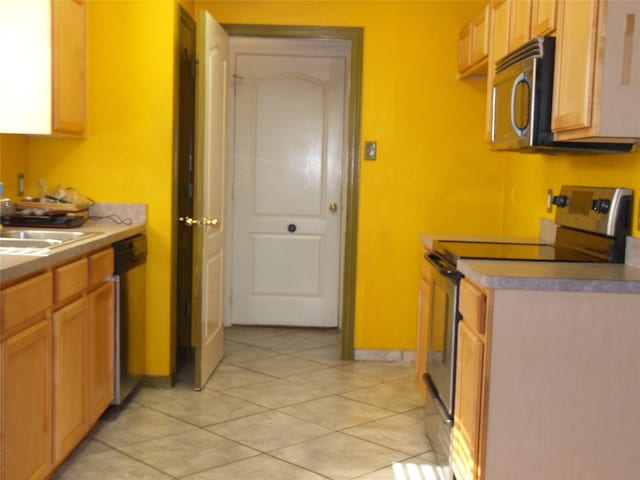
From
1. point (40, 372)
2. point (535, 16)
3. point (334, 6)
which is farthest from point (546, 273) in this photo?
point (334, 6)

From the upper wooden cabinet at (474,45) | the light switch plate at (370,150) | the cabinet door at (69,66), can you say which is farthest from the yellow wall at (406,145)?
the cabinet door at (69,66)

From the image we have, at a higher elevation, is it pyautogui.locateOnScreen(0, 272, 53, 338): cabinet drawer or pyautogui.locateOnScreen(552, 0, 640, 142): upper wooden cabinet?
pyautogui.locateOnScreen(552, 0, 640, 142): upper wooden cabinet

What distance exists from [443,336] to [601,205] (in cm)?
78

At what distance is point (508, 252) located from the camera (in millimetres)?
3059

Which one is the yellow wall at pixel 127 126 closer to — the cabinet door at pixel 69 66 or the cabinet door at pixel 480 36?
the cabinet door at pixel 69 66

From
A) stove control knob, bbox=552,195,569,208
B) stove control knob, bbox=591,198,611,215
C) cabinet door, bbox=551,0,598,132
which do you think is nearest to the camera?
cabinet door, bbox=551,0,598,132

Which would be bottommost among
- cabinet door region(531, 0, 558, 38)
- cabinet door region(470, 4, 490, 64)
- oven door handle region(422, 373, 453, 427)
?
oven door handle region(422, 373, 453, 427)

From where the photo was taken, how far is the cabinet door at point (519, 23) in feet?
10.2

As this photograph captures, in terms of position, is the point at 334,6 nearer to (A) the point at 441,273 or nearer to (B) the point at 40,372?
(A) the point at 441,273

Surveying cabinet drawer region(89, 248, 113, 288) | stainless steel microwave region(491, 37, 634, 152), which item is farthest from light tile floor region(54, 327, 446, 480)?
stainless steel microwave region(491, 37, 634, 152)

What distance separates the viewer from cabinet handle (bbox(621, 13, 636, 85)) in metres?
2.34

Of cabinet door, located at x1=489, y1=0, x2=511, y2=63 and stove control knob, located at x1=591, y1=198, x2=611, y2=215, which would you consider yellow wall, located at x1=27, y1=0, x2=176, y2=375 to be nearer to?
cabinet door, located at x1=489, y1=0, x2=511, y2=63

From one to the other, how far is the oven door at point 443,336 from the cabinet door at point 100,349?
1408 millimetres

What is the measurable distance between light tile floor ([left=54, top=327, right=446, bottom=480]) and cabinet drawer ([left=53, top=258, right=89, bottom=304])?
0.69 meters
